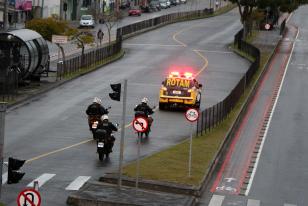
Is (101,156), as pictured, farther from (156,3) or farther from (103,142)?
(156,3)

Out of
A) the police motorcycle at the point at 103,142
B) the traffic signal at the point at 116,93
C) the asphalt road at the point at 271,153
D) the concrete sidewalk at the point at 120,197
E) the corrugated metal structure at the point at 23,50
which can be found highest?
the traffic signal at the point at 116,93

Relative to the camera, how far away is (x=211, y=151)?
32.3m

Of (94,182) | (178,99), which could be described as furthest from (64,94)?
(94,182)

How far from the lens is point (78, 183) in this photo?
26734 mm

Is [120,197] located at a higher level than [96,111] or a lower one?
lower

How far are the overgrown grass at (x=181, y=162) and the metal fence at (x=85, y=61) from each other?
20.3m

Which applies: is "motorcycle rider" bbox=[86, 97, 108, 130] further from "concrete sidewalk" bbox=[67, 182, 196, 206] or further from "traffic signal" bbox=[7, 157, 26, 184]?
"traffic signal" bbox=[7, 157, 26, 184]

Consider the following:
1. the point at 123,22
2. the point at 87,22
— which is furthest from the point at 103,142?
the point at 123,22

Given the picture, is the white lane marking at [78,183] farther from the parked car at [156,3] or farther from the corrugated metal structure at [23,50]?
the parked car at [156,3]

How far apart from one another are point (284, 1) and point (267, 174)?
217 ft

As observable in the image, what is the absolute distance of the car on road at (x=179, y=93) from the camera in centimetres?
4475

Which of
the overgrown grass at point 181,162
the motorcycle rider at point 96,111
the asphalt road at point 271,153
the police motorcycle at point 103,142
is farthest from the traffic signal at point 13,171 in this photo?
the motorcycle rider at point 96,111

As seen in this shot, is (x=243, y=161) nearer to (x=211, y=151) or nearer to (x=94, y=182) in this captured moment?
(x=211, y=151)

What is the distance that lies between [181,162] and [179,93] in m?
15.1
